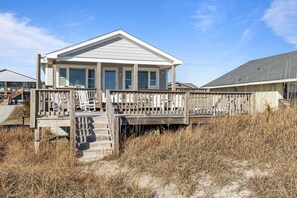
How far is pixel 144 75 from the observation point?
14.6 meters

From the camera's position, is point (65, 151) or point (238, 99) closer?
point (65, 151)

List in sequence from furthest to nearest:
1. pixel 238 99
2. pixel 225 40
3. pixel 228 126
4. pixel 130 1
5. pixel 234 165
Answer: pixel 225 40
pixel 130 1
pixel 238 99
pixel 228 126
pixel 234 165

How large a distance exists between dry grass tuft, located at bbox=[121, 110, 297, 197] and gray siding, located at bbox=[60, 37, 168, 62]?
6.34m

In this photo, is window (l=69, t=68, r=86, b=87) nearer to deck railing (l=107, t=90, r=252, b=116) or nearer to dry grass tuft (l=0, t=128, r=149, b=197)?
deck railing (l=107, t=90, r=252, b=116)

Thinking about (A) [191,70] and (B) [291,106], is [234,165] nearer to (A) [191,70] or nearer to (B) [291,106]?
(B) [291,106]

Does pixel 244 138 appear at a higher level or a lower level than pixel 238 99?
lower

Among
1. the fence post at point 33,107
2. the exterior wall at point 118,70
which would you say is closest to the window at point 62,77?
the exterior wall at point 118,70

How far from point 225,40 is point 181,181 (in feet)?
58.9

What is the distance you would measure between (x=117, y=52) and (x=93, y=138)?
21.1 ft

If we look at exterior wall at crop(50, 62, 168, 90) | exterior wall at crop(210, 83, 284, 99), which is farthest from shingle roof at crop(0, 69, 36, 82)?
exterior wall at crop(210, 83, 284, 99)

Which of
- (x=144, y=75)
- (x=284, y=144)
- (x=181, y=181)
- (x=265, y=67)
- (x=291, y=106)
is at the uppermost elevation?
(x=265, y=67)

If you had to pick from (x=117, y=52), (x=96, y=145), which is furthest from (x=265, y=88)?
(x=96, y=145)

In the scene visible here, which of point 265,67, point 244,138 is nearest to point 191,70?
point 265,67

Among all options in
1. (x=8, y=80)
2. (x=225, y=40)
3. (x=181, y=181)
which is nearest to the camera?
(x=181, y=181)
